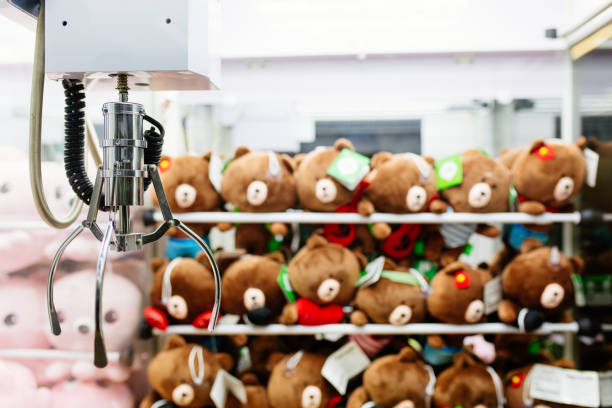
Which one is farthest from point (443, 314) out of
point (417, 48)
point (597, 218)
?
point (417, 48)

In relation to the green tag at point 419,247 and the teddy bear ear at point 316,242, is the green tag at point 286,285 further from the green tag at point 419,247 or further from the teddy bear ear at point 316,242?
the green tag at point 419,247

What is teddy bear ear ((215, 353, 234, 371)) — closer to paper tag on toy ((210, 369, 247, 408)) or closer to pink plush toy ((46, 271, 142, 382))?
paper tag on toy ((210, 369, 247, 408))

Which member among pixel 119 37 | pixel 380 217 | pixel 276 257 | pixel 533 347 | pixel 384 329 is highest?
pixel 119 37

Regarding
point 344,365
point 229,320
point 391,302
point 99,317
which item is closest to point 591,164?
point 391,302

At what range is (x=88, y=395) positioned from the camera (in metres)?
1.54

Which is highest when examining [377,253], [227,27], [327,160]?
[227,27]

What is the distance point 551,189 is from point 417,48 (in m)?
0.66

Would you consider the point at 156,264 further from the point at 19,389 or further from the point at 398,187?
the point at 398,187

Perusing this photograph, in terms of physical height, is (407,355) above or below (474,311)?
below

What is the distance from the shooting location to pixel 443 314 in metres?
1.61

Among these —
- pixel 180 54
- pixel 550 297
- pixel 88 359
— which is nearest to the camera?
pixel 180 54

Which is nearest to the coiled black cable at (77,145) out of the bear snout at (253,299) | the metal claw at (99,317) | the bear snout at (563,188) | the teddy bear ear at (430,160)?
the metal claw at (99,317)

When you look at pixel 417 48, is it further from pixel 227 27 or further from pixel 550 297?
pixel 550 297

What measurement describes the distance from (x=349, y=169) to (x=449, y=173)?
33 centimetres
